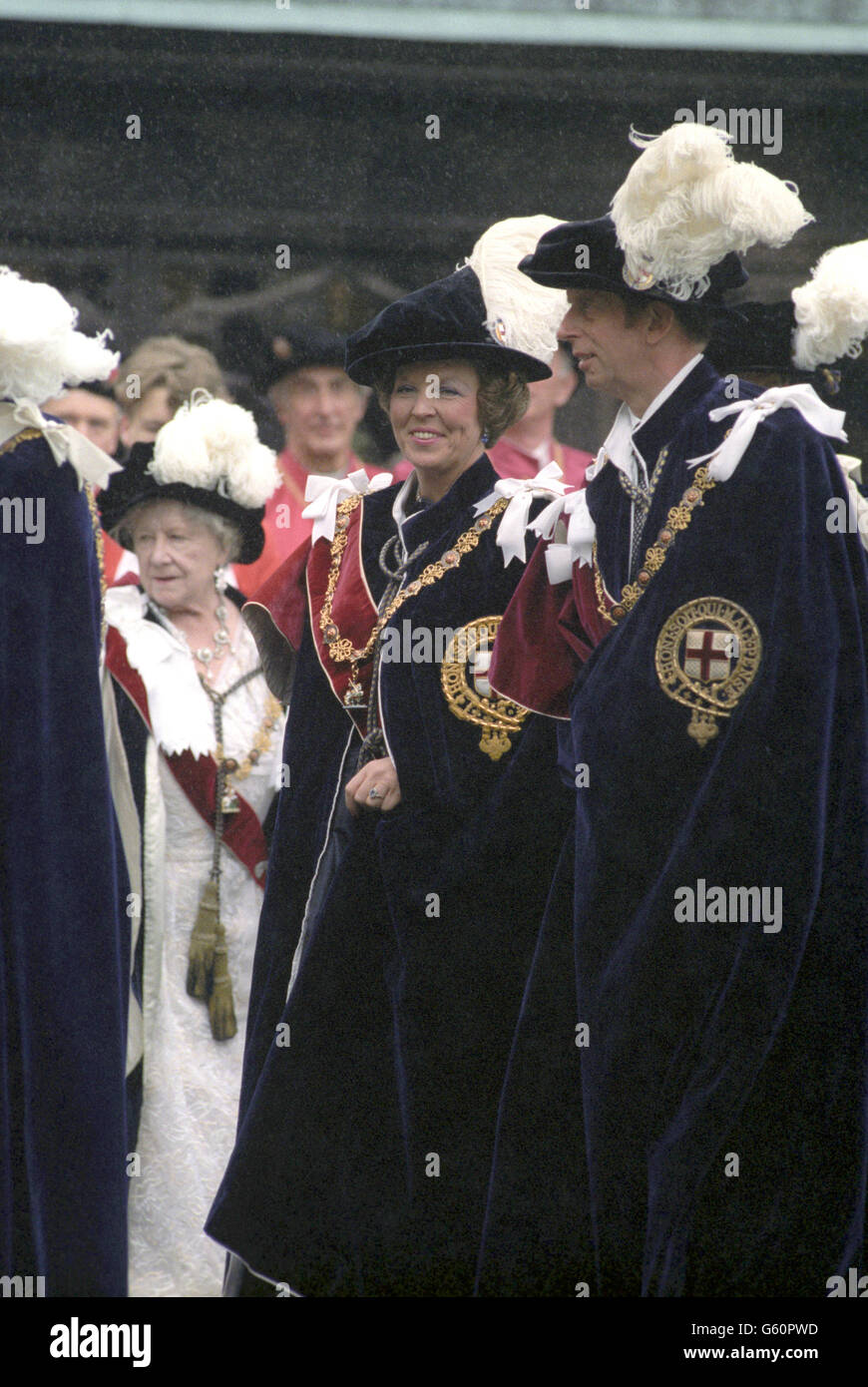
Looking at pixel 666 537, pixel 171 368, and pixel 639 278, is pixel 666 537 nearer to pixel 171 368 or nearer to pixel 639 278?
pixel 639 278

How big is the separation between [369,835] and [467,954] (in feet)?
0.99

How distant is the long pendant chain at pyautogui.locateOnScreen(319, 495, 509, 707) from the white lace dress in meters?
0.37

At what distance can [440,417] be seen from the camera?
373 centimetres

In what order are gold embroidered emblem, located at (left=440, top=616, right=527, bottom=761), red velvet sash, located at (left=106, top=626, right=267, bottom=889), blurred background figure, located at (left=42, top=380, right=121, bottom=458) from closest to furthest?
gold embroidered emblem, located at (left=440, top=616, right=527, bottom=761) → red velvet sash, located at (left=106, top=626, right=267, bottom=889) → blurred background figure, located at (left=42, top=380, right=121, bottom=458)

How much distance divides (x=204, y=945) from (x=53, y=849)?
2.18ft

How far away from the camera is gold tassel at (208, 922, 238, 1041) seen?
13.4 feet

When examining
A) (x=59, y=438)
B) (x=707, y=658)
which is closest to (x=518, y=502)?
(x=707, y=658)

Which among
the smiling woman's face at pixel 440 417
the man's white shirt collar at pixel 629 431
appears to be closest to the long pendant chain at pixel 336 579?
the smiling woman's face at pixel 440 417

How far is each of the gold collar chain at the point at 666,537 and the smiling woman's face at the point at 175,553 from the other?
121cm

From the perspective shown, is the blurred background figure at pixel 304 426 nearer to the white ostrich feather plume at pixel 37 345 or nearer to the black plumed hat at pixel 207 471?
the black plumed hat at pixel 207 471

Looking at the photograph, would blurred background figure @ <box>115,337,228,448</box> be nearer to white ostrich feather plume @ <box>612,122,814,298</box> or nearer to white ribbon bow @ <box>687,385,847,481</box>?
white ostrich feather plume @ <box>612,122,814,298</box>

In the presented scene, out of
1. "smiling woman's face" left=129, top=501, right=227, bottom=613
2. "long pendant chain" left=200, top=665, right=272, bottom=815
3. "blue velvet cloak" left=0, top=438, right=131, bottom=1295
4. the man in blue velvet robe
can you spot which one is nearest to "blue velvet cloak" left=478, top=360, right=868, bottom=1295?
the man in blue velvet robe

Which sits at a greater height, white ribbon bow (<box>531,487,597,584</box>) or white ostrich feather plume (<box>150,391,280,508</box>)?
white ostrich feather plume (<box>150,391,280,508</box>)

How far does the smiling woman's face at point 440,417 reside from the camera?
373cm
